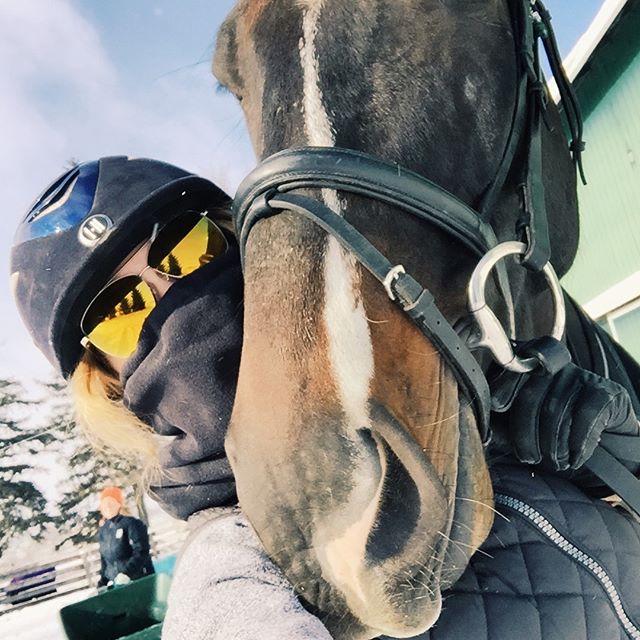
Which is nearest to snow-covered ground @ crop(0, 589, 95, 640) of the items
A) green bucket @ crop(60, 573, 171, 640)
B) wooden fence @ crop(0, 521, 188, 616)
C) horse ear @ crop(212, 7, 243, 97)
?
wooden fence @ crop(0, 521, 188, 616)

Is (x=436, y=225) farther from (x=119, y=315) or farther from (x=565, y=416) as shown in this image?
(x=119, y=315)

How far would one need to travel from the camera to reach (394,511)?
1.17 metres

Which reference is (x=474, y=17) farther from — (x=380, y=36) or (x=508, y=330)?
(x=508, y=330)

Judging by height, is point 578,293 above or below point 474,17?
below

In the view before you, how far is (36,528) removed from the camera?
869 inches

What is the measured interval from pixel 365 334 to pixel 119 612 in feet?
14.5

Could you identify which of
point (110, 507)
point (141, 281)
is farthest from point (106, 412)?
point (110, 507)

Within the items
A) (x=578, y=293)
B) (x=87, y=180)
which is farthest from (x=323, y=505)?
(x=578, y=293)

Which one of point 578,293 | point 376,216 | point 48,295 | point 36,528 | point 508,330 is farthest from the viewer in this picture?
point 36,528

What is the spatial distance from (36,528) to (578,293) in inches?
823

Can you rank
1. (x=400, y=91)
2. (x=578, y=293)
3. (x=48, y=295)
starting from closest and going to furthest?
(x=400, y=91)
(x=48, y=295)
(x=578, y=293)

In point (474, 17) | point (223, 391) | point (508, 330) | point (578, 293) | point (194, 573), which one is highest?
point (474, 17)

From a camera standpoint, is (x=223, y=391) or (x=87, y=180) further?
(x=87, y=180)

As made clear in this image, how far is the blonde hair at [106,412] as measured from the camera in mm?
1994
